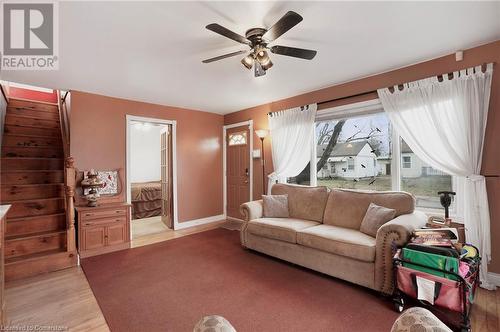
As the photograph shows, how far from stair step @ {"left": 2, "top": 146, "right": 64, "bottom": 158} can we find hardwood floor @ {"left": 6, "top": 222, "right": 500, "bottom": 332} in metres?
2.15

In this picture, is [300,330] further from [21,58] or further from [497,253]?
[21,58]

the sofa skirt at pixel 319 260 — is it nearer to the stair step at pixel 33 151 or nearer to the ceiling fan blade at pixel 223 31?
the ceiling fan blade at pixel 223 31

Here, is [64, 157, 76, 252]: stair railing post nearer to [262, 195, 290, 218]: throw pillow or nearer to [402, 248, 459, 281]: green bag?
[262, 195, 290, 218]: throw pillow

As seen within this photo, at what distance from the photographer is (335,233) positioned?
9.19ft

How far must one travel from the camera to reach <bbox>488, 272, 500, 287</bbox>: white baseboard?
8.15ft

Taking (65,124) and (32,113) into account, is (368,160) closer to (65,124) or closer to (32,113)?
(65,124)

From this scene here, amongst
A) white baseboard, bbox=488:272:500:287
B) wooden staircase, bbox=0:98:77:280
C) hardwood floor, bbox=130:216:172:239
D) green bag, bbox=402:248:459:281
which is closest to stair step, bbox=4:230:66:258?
wooden staircase, bbox=0:98:77:280

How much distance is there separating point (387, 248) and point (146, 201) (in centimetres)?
522

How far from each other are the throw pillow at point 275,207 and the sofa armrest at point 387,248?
154 cm

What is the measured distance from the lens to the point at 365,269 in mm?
2438

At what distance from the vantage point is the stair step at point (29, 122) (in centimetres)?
425

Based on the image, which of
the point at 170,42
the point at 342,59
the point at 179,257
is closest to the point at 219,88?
the point at 170,42

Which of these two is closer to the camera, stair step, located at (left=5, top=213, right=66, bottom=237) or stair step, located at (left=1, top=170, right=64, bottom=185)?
stair step, located at (left=5, top=213, right=66, bottom=237)

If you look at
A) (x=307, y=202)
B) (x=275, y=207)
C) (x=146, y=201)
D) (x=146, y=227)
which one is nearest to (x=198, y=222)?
(x=146, y=227)
